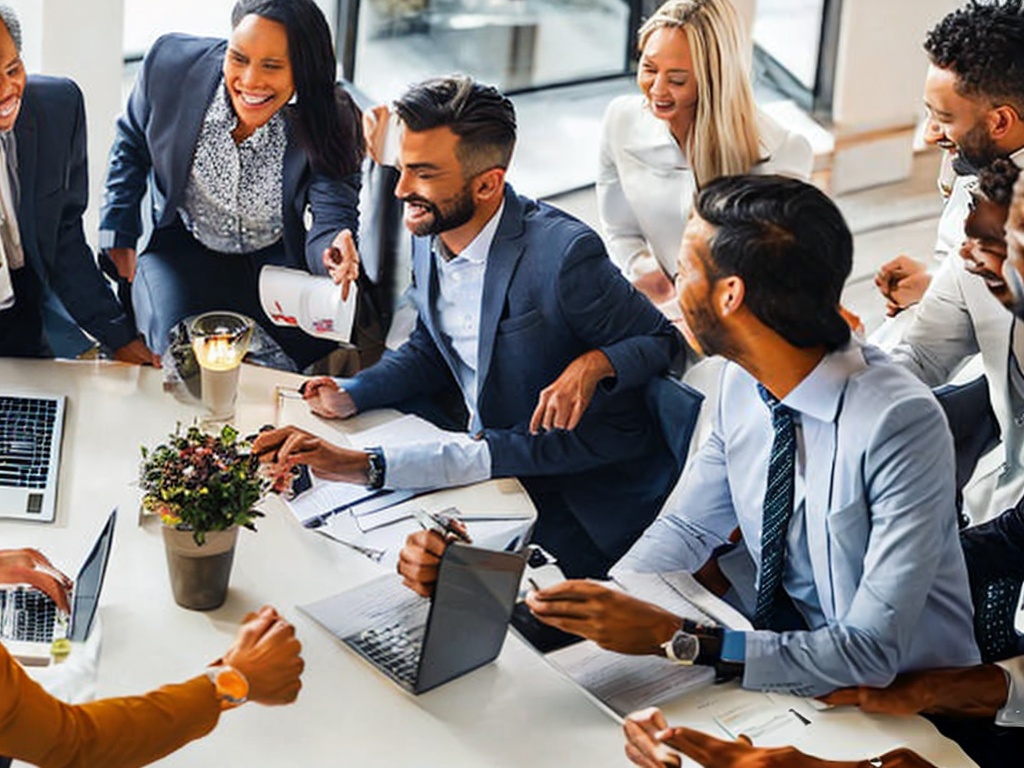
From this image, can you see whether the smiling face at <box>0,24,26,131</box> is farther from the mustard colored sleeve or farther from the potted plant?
the mustard colored sleeve

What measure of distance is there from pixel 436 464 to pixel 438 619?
24.0 inches

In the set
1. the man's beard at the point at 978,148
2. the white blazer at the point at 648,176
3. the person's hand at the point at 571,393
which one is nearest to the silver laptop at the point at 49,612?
the person's hand at the point at 571,393

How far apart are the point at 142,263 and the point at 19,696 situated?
198 cm

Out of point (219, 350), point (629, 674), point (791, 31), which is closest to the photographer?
point (629, 674)

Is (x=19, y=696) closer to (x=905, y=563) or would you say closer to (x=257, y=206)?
(x=905, y=563)

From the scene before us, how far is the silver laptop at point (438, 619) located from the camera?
7.09 feet

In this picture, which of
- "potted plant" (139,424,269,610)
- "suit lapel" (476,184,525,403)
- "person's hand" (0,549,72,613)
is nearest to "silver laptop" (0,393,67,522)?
"person's hand" (0,549,72,613)

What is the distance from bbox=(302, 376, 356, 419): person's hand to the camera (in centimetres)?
297

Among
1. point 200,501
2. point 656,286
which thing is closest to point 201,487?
point 200,501

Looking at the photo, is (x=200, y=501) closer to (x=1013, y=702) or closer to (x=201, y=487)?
(x=201, y=487)

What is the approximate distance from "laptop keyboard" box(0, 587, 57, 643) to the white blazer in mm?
2011

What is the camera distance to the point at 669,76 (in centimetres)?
382

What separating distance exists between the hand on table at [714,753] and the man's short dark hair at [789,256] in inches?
23.9

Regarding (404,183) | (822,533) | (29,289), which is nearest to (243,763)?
(822,533)
